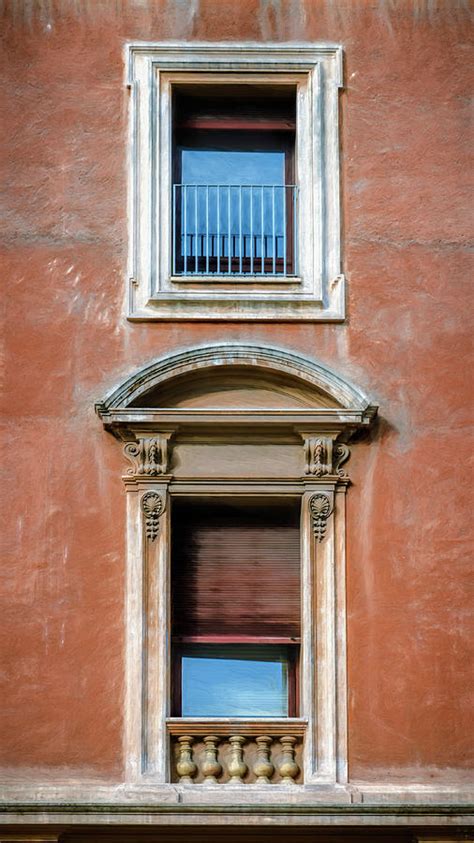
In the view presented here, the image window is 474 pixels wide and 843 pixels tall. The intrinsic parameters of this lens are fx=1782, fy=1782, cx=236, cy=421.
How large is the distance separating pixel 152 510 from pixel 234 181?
3240 mm

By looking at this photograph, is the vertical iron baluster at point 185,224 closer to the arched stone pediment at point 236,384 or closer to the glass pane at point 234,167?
the glass pane at point 234,167

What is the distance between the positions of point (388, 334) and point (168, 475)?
89.9 inches

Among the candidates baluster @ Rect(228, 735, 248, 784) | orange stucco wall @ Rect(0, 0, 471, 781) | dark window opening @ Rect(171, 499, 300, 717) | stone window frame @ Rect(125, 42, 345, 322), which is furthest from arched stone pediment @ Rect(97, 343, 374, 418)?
baluster @ Rect(228, 735, 248, 784)

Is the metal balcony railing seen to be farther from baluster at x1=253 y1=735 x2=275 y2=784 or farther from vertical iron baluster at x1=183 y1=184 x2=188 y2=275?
baluster at x1=253 y1=735 x2=275 y2=784

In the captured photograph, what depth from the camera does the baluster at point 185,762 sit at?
14492 mm

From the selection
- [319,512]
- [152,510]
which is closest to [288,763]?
[319,512]

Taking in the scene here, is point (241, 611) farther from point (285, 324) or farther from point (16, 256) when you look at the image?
point (16, 256)

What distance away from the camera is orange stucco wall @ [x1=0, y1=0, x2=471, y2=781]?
48.1ft

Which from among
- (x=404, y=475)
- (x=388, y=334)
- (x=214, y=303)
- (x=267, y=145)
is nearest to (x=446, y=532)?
(x=404, y=475)

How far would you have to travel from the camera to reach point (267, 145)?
1625 centimetres

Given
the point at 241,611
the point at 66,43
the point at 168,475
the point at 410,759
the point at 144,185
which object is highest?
the point at 66,43

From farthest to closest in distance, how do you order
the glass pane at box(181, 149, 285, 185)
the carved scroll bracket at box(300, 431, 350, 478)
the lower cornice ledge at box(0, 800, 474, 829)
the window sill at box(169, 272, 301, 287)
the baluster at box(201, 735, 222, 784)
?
1. the glass pane at box(181, 149, 285, 185)
2. the window sill at box(169, 272, 301, 287)
3. the carved scroll bracket at box(300, 431, 350, 478)
4. the baluster at box(201, 735, 222, 784)
5. the lower cornice ledge at box(0, 800, 474, 829)

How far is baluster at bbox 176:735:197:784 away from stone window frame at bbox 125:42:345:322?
3608mm

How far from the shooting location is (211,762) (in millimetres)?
14500
